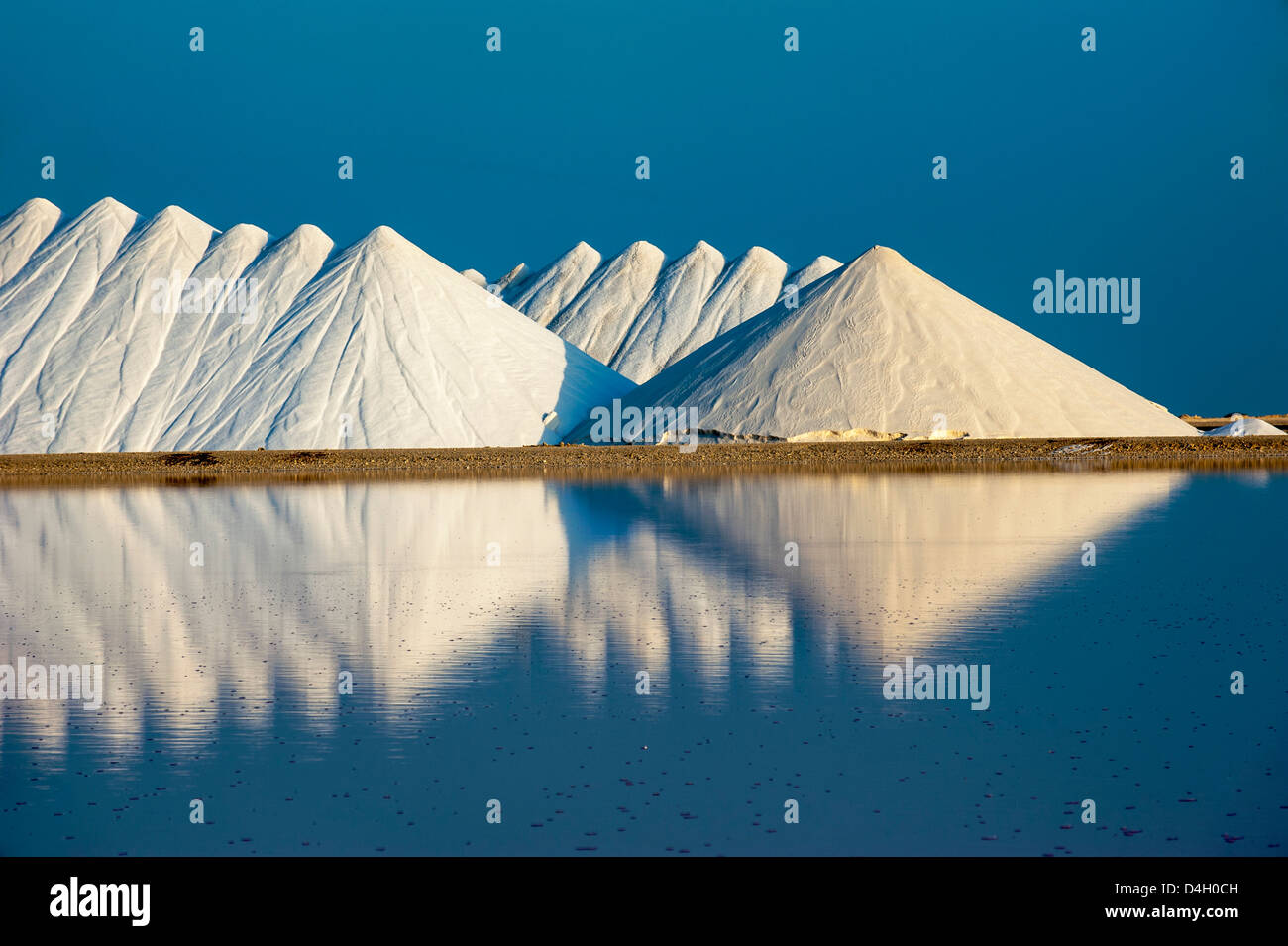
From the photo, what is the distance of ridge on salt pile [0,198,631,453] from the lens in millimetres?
51531

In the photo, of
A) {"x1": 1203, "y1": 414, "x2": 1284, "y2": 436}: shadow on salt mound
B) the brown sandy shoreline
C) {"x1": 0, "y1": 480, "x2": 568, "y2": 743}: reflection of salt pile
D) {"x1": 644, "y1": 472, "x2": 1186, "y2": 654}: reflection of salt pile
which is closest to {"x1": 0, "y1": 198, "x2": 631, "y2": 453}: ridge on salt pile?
the brown sandy shoreline

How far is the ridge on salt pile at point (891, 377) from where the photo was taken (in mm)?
49250

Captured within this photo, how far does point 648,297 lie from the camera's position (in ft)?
297

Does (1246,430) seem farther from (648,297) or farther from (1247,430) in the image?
(648,297)

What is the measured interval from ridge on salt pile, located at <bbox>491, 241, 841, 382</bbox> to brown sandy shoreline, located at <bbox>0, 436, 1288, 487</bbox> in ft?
119

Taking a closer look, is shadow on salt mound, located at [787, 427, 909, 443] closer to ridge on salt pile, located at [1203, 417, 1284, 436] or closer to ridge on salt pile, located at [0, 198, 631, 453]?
ridge on salt pile, located at [0, 198, 631, 453]

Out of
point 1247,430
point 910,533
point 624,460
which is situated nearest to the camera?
point 910,533

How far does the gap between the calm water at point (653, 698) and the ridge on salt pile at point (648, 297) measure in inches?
2712

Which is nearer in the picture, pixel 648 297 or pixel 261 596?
pixel 261 596

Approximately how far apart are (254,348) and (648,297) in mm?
39503

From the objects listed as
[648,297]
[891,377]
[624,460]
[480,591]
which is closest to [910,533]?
[480,591]

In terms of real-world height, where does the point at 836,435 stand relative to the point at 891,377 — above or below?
below

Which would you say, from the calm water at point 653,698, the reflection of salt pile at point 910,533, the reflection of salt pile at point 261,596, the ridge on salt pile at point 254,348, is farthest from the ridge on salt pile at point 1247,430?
the calm water at point 653,698
